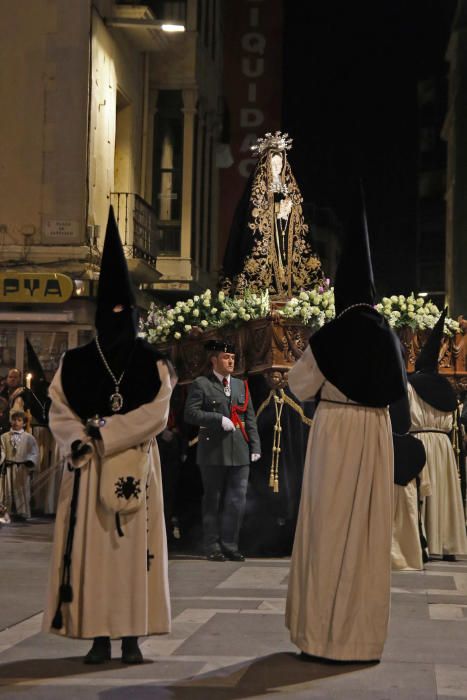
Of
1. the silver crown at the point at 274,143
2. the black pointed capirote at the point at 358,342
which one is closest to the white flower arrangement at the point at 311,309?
the silver crown at the point at 274,143

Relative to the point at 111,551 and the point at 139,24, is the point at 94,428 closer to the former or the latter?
the point at 111,551

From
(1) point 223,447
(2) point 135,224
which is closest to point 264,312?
(1) point 223,447

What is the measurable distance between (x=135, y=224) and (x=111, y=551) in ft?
67.3

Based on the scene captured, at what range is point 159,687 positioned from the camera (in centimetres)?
731

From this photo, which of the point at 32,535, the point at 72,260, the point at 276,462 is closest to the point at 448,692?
the point at 276,462

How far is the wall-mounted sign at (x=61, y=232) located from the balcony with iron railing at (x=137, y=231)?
61.8 inches

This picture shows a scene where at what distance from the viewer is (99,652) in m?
8.02

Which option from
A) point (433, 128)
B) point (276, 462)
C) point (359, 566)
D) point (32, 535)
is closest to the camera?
point (359, 566)

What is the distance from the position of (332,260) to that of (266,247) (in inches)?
1539

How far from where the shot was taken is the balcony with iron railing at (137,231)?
27469 mm

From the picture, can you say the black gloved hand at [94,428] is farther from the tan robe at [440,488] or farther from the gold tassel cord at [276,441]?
the tan robe at [440,488]

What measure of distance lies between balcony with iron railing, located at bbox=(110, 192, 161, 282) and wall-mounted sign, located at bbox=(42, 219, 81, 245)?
1571mm

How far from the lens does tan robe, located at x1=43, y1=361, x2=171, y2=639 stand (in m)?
7.95

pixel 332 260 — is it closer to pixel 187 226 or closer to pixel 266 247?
pixel 187 226
